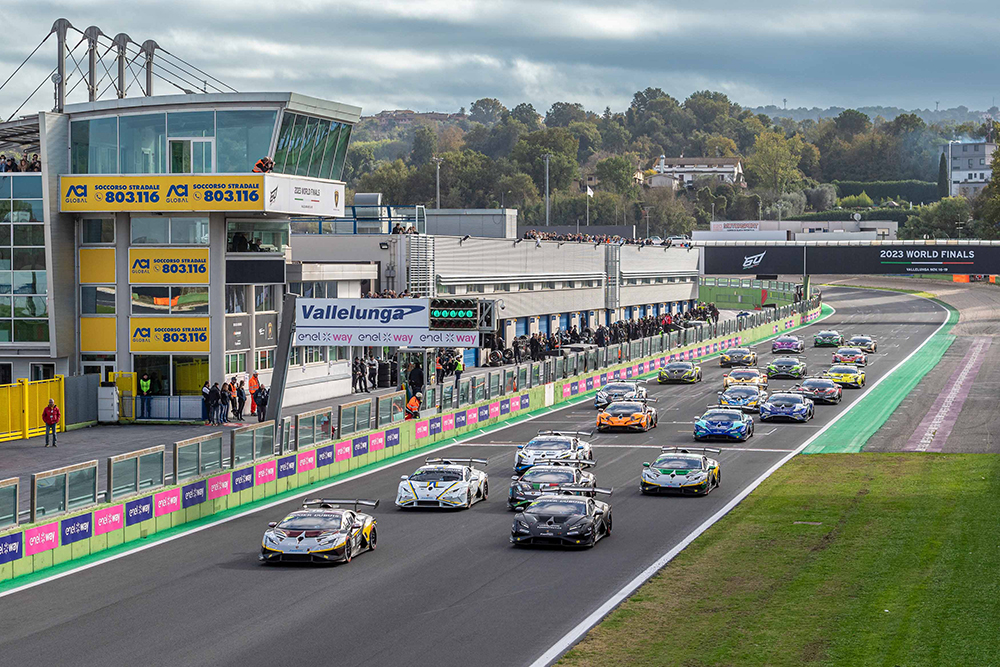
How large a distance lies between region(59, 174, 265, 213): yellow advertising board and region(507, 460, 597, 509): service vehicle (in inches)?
899

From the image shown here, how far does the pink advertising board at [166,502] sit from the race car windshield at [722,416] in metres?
23.0

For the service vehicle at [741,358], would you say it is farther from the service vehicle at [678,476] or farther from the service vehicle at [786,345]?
the service vehicle at [678,476]

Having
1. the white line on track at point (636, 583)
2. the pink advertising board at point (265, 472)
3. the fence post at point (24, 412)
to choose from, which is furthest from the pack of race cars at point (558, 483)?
the fence post at point (24, 412)

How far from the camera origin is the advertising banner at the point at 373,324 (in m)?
39.7

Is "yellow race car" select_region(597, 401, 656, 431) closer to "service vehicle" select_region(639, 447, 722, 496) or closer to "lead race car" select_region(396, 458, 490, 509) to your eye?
"service vehicle" select_region(639, 447, 722, 496)

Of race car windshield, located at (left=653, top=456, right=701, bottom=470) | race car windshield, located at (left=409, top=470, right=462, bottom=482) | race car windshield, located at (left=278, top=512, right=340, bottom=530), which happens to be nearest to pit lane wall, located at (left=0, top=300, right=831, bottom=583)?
race car windshield, located at (left=409, top=470, right=462, bottom=482)

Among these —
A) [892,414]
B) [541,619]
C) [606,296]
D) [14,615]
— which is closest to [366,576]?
[541,619]

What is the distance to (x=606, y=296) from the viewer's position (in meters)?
102

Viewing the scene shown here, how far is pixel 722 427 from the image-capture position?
160 feet

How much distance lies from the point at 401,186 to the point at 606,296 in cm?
10290

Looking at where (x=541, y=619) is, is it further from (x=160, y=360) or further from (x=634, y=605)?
(x=160, y=360)

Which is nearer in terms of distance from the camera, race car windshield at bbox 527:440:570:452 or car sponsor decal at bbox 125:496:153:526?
car sponsor decal at bbox 125:496:153:526

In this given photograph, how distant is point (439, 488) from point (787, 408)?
78.0 ft

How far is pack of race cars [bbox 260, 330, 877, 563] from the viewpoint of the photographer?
94.0 feet
